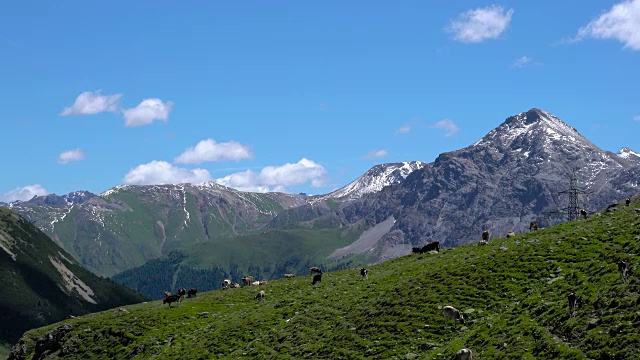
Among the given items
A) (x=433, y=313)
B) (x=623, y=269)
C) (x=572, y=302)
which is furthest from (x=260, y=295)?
(x=623, y=269)

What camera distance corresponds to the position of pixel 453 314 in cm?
4981

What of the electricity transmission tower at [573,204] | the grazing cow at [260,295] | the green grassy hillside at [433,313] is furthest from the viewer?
the electricity transmission tower at [573,204]

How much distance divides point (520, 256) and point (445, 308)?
587 inches

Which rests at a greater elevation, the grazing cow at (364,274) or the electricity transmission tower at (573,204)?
the electricity transmission tower at (573,204)

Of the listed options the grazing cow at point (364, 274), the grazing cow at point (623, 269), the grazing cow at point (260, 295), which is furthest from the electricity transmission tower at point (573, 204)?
the grazing cow at point (623, 269)

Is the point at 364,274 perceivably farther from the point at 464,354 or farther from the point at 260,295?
the point at 464,354

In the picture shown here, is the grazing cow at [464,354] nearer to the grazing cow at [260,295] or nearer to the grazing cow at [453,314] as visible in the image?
the grazing cow at [453,314]

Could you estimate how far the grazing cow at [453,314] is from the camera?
1949 inches

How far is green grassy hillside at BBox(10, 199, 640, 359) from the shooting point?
40.0 meters

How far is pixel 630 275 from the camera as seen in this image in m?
44.0

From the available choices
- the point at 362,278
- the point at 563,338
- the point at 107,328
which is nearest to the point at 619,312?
the point at 563,338

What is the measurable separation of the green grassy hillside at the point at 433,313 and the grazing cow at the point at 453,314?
2.03ft

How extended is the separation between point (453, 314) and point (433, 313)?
3591 mm

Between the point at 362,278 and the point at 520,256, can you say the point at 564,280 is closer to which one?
the point at 520,256
